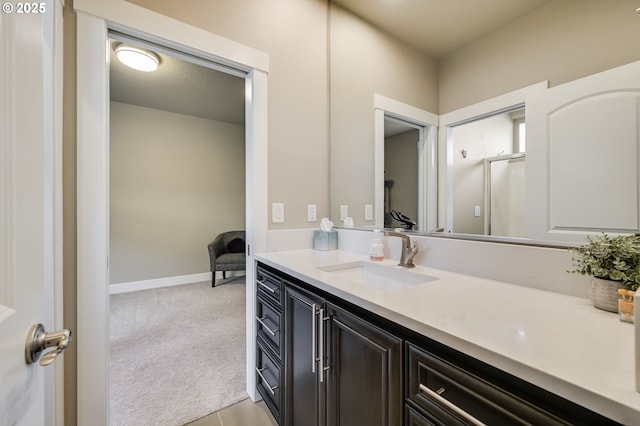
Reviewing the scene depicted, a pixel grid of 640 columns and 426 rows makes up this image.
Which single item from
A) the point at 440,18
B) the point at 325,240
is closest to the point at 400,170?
the point at 325,240

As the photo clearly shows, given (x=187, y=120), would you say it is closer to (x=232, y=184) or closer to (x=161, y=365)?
(x=232, y=184)

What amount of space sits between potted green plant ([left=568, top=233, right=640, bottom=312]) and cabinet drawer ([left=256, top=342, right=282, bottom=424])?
4.20ft

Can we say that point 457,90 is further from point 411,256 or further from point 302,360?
point 302,360

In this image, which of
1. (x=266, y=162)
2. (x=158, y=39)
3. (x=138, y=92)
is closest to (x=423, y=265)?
(x=266, y=162)

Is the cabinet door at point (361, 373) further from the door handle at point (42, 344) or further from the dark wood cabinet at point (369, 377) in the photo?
the door handle at point (42, 344)

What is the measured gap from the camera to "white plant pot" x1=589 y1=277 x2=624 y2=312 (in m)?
0.68

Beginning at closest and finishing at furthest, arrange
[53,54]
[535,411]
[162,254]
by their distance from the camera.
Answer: [535,411] < [53,54] < [162,254]

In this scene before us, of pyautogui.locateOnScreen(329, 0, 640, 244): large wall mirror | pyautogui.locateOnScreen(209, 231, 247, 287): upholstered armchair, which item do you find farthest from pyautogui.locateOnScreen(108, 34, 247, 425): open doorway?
pyautogui.locateOnScreen(329, 0, 640, 244): large wall mirror

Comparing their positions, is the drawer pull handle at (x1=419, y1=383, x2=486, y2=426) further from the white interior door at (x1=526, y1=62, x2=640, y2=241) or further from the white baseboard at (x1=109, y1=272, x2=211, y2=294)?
the white baseboard at (x1=109, y1=272, x2=211, y2=294)

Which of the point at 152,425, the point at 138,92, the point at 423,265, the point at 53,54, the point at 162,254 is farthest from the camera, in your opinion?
the point at 162,254

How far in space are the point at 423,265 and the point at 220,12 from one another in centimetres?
183

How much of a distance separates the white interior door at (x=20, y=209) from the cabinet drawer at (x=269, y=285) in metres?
0.85

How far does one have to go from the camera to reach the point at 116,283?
11.6 feet

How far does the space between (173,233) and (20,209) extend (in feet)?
12.9
